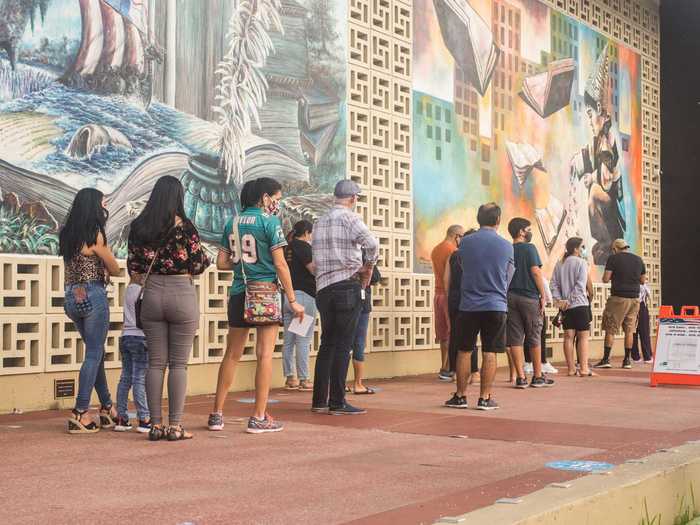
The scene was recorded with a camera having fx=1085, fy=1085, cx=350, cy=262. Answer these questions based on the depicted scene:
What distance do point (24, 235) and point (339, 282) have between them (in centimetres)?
255

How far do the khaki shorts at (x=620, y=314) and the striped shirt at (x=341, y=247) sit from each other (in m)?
6.59

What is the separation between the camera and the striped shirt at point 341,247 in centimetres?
855

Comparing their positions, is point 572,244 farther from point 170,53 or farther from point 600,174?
point 600,174

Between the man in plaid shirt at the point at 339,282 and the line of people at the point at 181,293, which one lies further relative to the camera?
the man in plaid shirt at the point at 339,282

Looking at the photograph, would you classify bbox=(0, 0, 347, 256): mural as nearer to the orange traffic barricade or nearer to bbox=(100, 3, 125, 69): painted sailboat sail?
bbox=(100, 3, 125, 69): painted sailboat sail

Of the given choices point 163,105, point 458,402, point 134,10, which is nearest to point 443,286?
point 458,402

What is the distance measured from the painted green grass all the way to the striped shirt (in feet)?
7.25

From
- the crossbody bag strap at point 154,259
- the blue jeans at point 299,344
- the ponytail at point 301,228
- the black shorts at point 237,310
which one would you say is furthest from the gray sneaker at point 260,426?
the ponytail at point 301,228

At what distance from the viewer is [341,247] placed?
8.57 meters

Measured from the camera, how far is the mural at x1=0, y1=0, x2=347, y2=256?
873cm

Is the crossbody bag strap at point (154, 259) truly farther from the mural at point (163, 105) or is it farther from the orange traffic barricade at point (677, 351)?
the orange traffic barricade at point (677, 351)

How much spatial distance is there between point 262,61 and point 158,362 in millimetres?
4927

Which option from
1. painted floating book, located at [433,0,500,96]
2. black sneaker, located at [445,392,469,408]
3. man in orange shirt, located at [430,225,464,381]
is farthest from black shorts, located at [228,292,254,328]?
painted floating book, located at [433,0,500,96]

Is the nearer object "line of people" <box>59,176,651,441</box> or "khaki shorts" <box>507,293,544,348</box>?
"line of people" <box>59,176,651,441</box>
